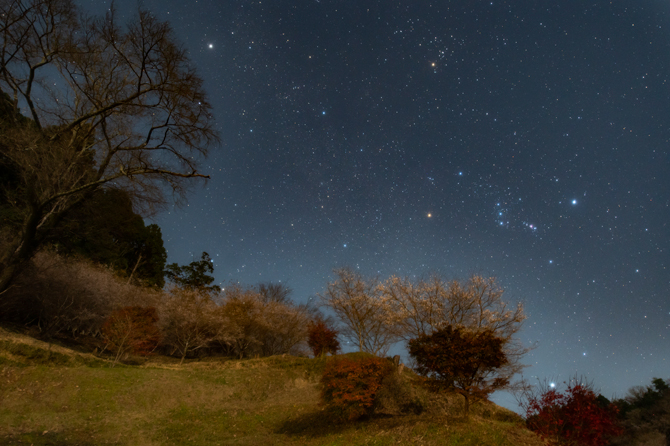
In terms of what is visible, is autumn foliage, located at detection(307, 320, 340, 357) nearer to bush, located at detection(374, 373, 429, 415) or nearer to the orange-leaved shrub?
the orange-leaved shrub

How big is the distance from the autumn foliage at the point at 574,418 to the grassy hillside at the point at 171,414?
2.35 ft

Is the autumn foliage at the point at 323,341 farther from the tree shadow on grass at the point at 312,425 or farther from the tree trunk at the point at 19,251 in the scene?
the tree trunk at the point at 19,251

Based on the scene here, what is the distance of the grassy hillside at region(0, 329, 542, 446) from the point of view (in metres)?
9.29

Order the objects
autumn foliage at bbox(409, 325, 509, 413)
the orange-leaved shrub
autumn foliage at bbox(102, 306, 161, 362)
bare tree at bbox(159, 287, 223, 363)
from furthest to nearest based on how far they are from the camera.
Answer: bare tree at bbox(159, 287, 223, 363) → autumn foliage at bbox(102, 306, 161, 362) → the orange-leaved shrub → autumn foliage at bbox(409, 325, 509, 413)

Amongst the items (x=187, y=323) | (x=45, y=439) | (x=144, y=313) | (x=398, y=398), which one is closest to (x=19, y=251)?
(x=45, y=439)

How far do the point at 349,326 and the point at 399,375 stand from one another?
14504mm

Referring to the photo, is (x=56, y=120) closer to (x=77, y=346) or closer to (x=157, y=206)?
(x=157, y=206)

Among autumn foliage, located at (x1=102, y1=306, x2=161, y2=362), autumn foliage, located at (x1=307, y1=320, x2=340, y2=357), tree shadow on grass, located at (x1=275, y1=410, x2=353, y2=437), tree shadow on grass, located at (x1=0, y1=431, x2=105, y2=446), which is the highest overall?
autumn foliage, located at (x1=307, y1=320, x2=340, y2=357)

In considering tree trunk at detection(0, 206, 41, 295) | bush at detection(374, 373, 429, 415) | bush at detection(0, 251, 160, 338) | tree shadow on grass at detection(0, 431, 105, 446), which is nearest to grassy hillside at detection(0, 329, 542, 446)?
tree shadow on grass at detection(0, 431, 105, 446)

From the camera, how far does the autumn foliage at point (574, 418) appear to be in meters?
8.61

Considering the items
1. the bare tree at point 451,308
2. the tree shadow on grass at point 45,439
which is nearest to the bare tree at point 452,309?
the bare tree at point 451,308

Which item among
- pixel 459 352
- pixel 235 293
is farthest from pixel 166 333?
pixel 459 352

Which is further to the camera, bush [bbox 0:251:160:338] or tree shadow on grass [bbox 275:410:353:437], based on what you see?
bush [bbox 0:251:160:338]

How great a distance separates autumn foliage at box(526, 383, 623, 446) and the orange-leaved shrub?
16.8ft
